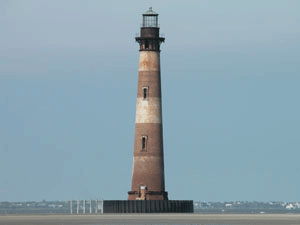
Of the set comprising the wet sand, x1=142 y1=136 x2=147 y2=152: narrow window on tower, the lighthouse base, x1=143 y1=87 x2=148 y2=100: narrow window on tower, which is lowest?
the wet sand

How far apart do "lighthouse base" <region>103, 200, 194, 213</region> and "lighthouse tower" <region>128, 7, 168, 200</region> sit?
1.48 metres

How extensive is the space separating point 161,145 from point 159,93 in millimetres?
Result: 4042

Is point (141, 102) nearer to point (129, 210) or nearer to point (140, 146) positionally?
point (140, 146)

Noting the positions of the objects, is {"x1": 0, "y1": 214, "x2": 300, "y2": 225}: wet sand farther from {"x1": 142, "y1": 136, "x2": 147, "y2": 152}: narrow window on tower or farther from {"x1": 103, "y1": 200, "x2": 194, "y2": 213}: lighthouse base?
{"x1": 142, "y1": 136, "x2": 147, "y2": 152}: narrow window on tower

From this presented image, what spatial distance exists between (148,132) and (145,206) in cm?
592

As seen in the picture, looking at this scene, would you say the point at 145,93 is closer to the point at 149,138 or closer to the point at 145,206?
the point at 149,138

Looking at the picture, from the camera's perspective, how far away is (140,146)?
7675 centimetres

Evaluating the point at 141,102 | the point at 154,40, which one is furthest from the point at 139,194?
the point at 154,40

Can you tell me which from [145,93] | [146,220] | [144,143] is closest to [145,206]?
[144,143]

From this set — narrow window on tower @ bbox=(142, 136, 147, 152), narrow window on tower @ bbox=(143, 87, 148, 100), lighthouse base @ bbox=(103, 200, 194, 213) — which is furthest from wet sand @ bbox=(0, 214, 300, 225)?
narrow window on tower @ bbox=(143, 87, 148, 100)

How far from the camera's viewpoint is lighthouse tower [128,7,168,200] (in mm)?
76562

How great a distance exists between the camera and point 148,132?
7662cm

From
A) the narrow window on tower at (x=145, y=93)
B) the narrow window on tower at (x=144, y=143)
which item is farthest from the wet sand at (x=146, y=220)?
the narrow window on tower at (x=145, y=93)

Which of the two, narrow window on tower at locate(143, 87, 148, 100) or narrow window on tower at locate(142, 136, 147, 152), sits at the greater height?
narrow window on tower at locate(143, 87, 148, 100)
